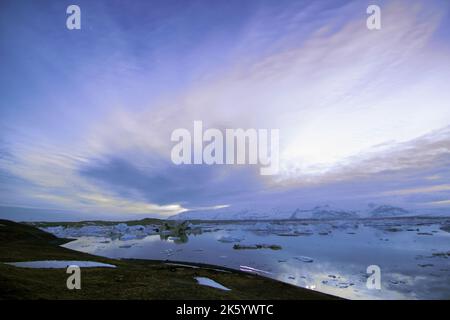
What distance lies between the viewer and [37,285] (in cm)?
1436

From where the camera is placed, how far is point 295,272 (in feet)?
105

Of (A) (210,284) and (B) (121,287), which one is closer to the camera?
(B) (121,287)

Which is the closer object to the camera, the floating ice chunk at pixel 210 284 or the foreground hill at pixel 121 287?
the foreground hill at pixel 121 287

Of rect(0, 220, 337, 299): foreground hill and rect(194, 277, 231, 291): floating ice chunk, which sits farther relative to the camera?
rect(194, 277, 231, 291): floating ice chunk

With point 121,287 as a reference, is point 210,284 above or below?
below
